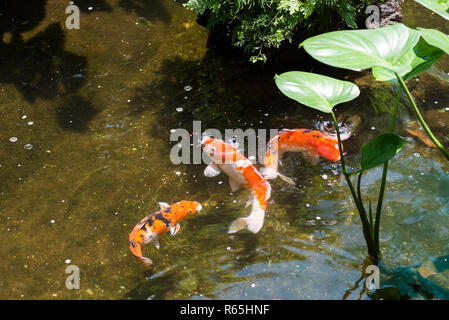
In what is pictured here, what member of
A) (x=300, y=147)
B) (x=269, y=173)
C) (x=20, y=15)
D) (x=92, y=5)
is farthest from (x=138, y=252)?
(x=20, y=15)

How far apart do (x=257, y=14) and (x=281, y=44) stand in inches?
17.4

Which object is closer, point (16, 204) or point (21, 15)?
point (16, 204)

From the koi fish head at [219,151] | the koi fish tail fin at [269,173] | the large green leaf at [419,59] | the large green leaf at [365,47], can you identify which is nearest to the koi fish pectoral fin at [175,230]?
the koi fish head at [219,151]

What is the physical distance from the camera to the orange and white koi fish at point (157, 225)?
3967 millimetres

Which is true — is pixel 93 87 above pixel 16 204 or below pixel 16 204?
above

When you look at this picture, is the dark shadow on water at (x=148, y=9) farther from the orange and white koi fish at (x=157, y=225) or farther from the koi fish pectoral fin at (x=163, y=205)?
the orange and white koi fish at (x=157, y=225)

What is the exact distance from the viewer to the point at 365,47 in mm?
3072

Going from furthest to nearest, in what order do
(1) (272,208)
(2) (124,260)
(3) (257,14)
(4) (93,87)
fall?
(4) (93,87) < (3) (257,14) < (1) (272,208) < (2) (124,260)

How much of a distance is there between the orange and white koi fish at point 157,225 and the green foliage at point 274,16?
189 cm

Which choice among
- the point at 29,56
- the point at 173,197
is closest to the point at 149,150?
the point at 173,197

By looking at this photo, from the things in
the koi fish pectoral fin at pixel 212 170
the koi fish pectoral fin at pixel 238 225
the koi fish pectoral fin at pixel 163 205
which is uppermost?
the koi fish pectoral fin at pixel 212 170

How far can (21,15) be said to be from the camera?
21.6 feet

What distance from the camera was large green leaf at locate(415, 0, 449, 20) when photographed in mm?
3135

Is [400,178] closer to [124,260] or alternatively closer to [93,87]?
[124,260]
